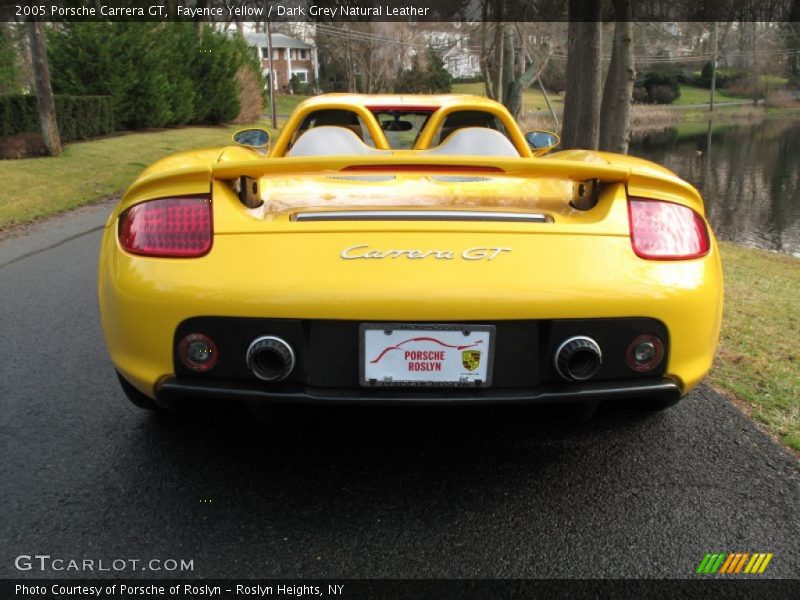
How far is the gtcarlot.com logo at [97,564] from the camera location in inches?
69.0

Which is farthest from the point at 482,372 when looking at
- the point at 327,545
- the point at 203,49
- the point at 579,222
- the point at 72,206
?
the point at 203,49

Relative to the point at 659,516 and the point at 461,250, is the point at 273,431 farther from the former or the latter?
the point at 659,516

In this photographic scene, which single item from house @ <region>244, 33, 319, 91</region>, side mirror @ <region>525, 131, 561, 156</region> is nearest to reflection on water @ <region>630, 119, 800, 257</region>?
side mirror @ <region>525, 131, 561, 156</region>

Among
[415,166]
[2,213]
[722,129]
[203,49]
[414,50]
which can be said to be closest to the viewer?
[415,166]

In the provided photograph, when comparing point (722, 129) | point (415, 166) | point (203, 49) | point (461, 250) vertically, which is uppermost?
point (203, 49)

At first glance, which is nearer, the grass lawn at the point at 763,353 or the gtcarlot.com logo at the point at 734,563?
the gtcarlot.com logo at the point at 734,563

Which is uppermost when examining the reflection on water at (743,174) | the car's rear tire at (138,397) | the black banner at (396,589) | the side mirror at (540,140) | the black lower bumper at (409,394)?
the side mirror at (540,140)

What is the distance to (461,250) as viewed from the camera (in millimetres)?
1788

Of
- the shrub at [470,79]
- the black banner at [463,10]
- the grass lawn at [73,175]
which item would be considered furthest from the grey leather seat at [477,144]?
the shrub at [470,79]

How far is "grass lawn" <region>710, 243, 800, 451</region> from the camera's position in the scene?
113 inches

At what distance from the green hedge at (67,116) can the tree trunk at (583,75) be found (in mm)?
14612

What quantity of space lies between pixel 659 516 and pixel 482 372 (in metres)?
0.79

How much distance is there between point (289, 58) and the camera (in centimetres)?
8206

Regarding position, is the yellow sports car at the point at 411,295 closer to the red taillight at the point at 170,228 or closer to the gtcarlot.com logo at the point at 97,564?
the red taillight at the point at 170,228
